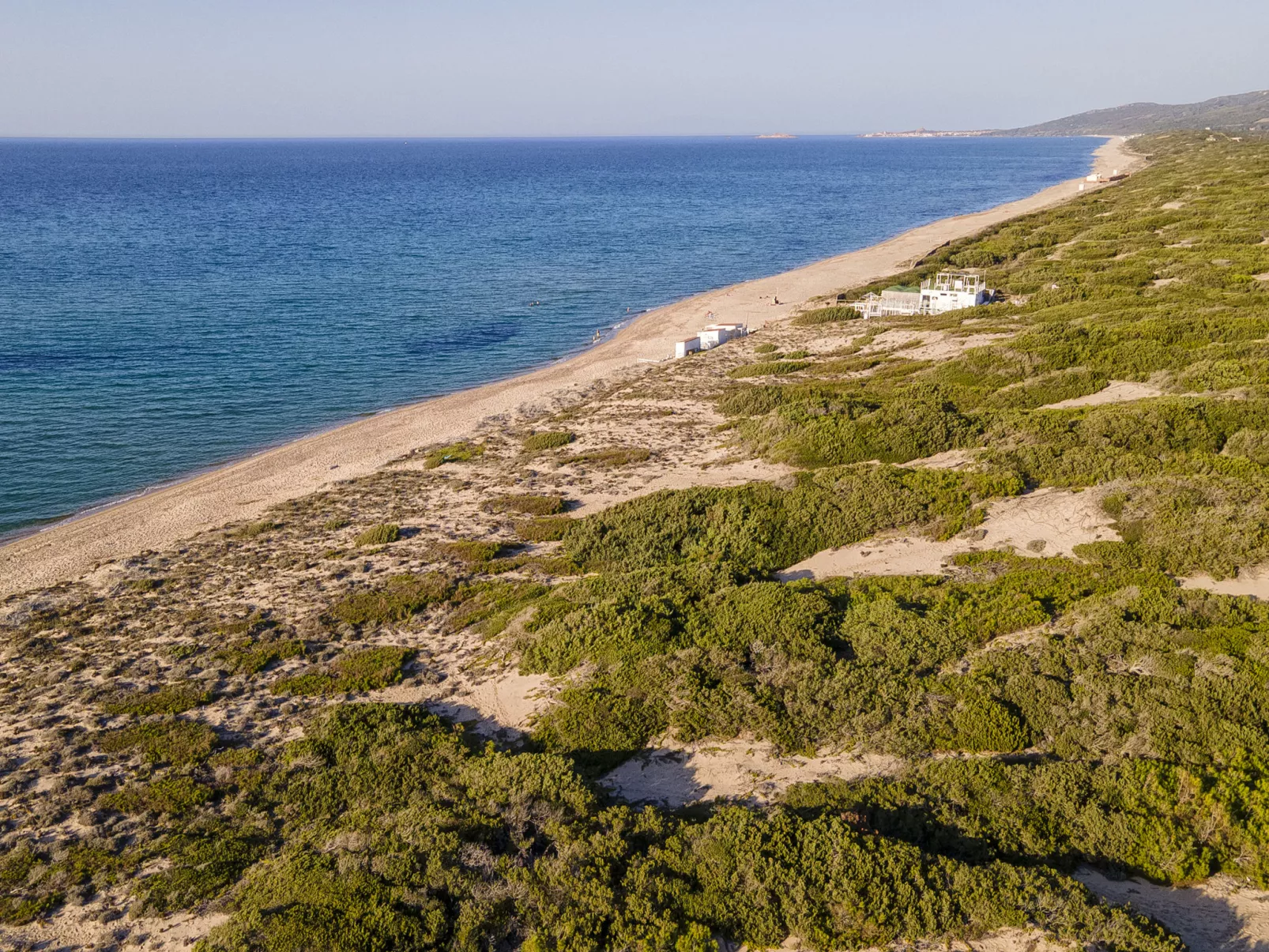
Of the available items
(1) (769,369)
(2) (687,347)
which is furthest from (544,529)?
(2) (687,347)

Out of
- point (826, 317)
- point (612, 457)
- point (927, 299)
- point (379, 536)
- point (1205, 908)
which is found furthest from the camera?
point (826, 317)

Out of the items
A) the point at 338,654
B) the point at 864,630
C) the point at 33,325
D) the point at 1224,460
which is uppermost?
the point at 33,325

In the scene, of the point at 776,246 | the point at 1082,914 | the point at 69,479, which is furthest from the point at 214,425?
the point at 776,246

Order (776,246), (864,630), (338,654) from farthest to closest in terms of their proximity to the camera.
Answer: (776,246)
(338,654)
(864,630)

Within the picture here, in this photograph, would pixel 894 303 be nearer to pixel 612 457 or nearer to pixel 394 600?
pixel 612 457

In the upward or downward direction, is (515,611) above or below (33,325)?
below

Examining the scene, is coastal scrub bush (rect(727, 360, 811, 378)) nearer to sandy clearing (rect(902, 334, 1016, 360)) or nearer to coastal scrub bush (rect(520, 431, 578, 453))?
sandy clearing (rect(902, 334, 1016, 360))

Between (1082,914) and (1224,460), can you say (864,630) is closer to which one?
(1082,914)
